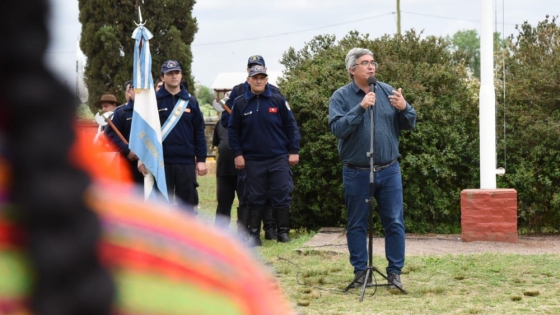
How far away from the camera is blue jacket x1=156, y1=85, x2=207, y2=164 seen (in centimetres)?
987

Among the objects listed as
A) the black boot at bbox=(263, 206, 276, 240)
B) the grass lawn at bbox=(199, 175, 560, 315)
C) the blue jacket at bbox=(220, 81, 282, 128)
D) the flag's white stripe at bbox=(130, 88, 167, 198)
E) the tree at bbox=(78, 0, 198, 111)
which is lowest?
the grass lawn at bbox=(199, 175, 560, 315)

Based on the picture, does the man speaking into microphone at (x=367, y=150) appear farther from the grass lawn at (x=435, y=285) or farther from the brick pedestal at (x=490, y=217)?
the brick pedestal at (x=490, y=217)

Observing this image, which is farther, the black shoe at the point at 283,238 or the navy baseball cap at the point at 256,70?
the black shoe at the point at 283,238

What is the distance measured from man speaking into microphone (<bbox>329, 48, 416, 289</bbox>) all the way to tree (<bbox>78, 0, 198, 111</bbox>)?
86.1ft

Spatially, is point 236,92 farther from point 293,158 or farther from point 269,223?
point 269,223

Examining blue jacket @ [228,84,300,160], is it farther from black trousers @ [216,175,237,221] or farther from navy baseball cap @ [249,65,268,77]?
black trousers @ [216,175,237,221]

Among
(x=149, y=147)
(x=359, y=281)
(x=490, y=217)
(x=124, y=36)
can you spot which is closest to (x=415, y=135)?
(x=490, y=217)

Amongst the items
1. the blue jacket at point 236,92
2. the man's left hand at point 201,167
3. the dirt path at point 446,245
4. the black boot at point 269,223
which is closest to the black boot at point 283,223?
the black boot at point 269,223

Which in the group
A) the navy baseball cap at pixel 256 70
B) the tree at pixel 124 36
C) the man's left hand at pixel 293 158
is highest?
the tree at pixel 124 36

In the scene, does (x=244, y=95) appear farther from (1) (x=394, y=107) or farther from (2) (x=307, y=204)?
(1) (x=394, y=107)

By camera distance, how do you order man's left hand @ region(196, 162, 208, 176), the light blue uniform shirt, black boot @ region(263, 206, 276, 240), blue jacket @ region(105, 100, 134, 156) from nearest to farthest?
the light blue uniform shirt, man's left hand @ region(196, 162, 208, 176), blue jacket @ region(105, 100, 134, 156), black boot @ region(263, 206, 276, 240)

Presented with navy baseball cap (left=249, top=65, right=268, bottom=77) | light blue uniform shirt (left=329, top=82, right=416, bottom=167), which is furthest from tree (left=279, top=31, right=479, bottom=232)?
light blue uniform shirt (left=329, top=82, right=416, bottom=167)

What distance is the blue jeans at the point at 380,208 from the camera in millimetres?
7484

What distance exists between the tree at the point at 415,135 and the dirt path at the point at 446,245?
1.78 feet
